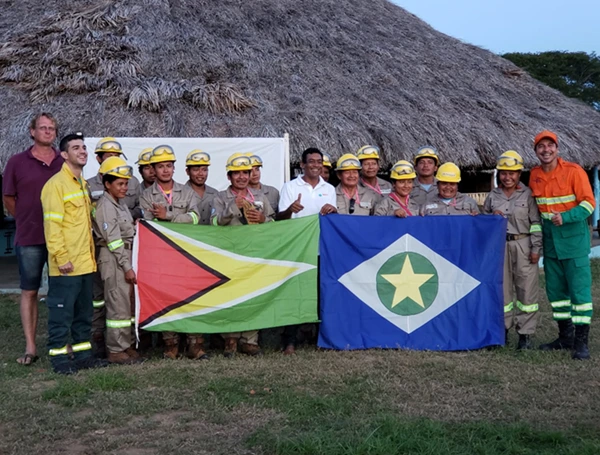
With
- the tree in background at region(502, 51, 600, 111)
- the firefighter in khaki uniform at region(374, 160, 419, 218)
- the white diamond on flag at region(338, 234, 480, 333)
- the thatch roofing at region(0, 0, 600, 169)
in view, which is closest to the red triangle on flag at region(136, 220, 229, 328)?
the white diamond on flag at region(338, 234, 480, 333)

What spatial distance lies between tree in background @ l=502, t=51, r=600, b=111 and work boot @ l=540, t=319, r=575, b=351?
28132mm

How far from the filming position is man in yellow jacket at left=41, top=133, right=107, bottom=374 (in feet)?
16.2

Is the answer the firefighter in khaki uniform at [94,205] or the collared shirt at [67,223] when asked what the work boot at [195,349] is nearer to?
the firefighter in khaki uniform at [94,205]

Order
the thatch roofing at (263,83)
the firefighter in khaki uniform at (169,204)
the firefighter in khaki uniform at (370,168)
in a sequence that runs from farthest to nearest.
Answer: the thatch roofing at (263,83), the firefighter in khaki uniform at (370,168), the firefighter in khaki uniform at (169,204)

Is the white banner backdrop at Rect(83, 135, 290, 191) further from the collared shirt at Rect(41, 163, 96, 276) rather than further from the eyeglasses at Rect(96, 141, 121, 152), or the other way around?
the collared shirt at Rect(41, 163, 96, 276)

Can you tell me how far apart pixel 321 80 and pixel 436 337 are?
6.65 metres

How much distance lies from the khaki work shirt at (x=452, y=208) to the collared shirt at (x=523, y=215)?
27cm

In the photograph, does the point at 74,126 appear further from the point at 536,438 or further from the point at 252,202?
the point at 536,438

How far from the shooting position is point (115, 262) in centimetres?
529

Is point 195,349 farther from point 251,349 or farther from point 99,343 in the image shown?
point 99,343

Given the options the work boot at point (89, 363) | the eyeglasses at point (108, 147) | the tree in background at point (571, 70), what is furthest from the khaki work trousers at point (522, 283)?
the tree in background at point (571, 70)

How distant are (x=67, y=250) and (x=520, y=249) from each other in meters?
3.85

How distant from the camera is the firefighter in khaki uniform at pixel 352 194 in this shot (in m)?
5.87

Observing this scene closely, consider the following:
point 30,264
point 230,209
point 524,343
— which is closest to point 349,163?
point 230,209
